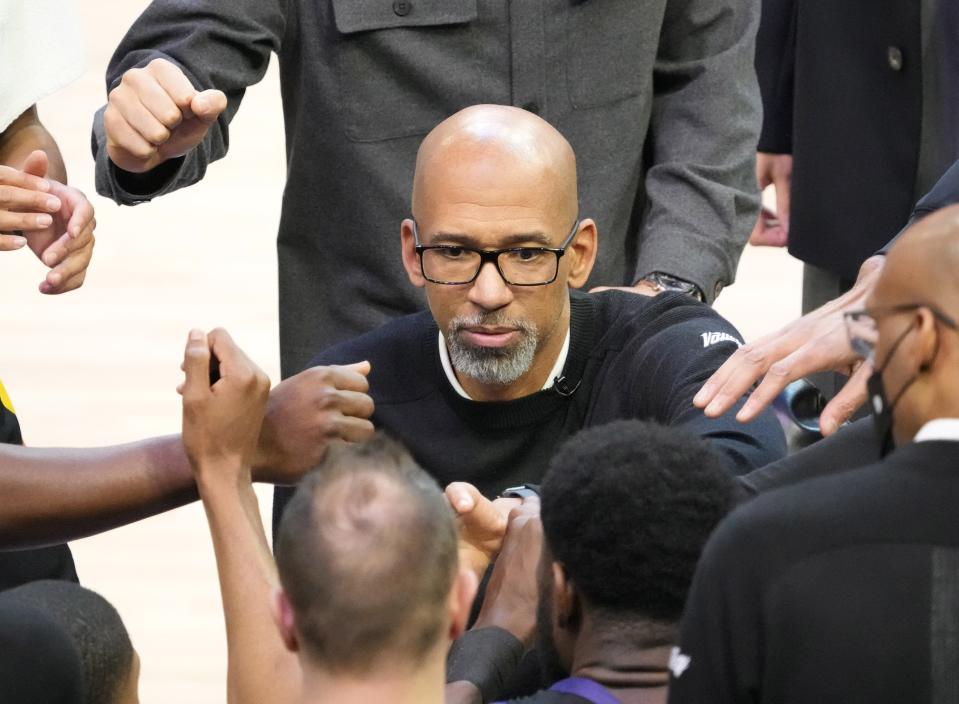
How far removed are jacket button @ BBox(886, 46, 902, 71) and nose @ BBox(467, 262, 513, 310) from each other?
1467mm

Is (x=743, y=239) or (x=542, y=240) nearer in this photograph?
(x=542, y=240)

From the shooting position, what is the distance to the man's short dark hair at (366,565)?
5.25ft

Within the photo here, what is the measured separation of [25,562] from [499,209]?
891 mm

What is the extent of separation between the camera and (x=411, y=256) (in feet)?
9.32

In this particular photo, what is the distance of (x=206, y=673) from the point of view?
4094mm

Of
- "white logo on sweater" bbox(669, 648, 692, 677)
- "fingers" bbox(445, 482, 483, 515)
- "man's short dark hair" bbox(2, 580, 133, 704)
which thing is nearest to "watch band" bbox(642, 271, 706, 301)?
"fingers" bbox(445, 482, 483, 515)

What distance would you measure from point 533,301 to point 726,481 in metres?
0.90

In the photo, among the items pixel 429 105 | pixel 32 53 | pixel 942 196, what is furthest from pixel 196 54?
pixel 942 196

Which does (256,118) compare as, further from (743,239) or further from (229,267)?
(743,239)

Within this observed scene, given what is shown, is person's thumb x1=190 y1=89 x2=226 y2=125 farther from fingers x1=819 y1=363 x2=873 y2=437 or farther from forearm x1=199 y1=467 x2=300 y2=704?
fingers x1=819 y1=363 x2=873 y2=437

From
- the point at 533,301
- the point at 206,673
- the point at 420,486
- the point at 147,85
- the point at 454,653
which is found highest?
the point at 147,85

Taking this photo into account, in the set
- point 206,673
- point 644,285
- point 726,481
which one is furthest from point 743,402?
point 206,673

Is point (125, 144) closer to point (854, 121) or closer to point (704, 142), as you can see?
point (704, 142)

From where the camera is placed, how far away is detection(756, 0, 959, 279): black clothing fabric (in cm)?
375
